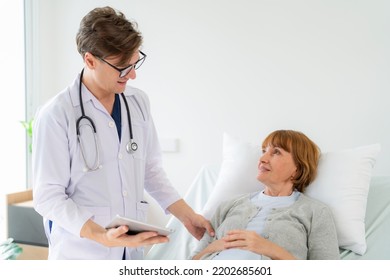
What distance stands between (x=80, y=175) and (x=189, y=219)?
50 centimetres

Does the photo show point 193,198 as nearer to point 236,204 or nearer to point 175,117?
point 236,204

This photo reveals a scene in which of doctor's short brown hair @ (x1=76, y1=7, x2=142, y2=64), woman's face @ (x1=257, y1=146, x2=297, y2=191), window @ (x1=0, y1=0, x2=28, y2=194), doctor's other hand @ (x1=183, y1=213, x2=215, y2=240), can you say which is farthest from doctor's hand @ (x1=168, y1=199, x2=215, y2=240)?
window @ (x1=0, y1=0, x2=28, y2=194)

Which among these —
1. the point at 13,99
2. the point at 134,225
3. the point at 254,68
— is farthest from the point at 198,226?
the point at 13,99

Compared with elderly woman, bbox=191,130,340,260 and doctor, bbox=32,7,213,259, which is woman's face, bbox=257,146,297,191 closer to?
elderly woman, bbox=191,130,340,260

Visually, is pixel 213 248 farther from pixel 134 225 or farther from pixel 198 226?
pixel 134 225

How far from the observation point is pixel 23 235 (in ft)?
9.55

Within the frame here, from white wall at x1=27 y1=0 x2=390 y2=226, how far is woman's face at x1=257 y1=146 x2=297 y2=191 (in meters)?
0.70

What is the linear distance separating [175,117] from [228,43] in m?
0.55

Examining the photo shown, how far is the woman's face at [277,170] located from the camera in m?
1.96

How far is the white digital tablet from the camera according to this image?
53.2 inches

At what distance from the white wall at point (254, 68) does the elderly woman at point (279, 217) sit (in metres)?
0.63

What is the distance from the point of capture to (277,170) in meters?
1.97

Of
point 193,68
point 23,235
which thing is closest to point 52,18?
point 193,68

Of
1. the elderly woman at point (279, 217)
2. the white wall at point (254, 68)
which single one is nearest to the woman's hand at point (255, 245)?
the elderly woman at point (279, 217)
